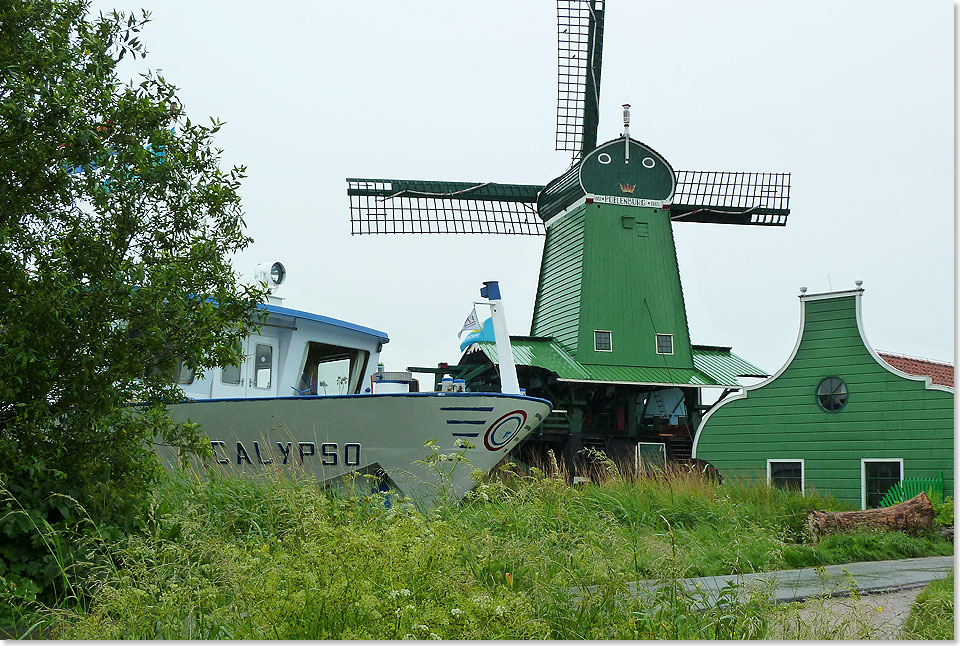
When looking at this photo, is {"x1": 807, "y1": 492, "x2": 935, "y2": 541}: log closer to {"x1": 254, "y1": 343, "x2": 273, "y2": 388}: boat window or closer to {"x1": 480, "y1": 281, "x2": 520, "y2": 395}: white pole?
{"x1": 480, "y1": 281, "x2": 520, "y2": 395}: white pole

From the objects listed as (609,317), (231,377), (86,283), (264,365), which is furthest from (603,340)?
(86,283)

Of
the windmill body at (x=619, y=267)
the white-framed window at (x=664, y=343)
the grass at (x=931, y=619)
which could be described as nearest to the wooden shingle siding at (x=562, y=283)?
the windmill body at (x=619, y=267)

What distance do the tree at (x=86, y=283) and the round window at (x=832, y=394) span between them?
10617 mm

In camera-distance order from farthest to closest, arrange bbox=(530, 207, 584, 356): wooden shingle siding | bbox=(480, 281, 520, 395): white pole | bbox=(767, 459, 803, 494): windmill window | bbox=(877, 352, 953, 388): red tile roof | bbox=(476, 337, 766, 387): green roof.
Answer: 1. bbox=(530, 207, 584, 356): wooden shingle siding
2. bbox=(476, 337, 766, 387): green roof
3. bbox=(877, 352, 953, 388): red tile roof
4. bbox=(767, 459, 803, 494): windmill window
5. bbox=(480, 281, 520, 395): white pole

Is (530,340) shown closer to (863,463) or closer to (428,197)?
(428,197)

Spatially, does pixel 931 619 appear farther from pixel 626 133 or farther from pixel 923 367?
pixel 626 133

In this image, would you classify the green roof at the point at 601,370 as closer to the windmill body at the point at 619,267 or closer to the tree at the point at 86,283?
the windmill body at the point at 619,267

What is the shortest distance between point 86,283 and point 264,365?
6756mm

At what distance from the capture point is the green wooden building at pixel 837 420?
1235 centimetres

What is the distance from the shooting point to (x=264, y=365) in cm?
1171

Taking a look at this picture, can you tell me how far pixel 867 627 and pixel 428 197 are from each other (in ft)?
58.7

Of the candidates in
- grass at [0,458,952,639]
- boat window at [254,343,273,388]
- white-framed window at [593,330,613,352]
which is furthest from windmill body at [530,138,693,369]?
grass at [0,458,952,639]

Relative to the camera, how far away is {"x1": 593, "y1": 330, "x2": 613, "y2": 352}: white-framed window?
18391 mm

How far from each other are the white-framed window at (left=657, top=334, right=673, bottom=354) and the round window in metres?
5.40
